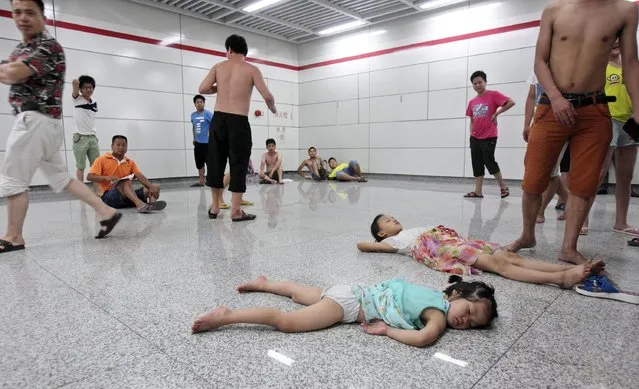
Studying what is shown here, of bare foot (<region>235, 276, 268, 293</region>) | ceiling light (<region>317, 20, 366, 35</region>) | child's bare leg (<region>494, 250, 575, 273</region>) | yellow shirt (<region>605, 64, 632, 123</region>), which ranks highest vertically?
ceiling light (<region>317, 20, 366, 35</region>)

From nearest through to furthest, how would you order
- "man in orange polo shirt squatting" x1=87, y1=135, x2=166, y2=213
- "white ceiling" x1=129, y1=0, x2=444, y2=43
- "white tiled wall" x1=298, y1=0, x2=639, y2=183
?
"man in orange polo shirt squatting" x1=87, y1=135, x2=166, y2=213, "white tiled wall" x1=298, y1=0, x2=639, y2=183, "white ceiling" x1=129, y1=0, x2=444, y2=43

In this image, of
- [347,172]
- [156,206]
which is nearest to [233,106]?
[156,206]

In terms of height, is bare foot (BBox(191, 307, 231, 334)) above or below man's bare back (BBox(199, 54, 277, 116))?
below

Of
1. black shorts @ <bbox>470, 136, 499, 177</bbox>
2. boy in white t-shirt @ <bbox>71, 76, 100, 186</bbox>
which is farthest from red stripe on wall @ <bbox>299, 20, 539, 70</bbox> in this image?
boy in white t-shirt @ <bbox>71, 76, 100, 186</bbox>

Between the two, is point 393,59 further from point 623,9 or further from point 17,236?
point 17,236

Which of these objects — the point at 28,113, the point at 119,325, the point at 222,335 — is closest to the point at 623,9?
the point at 222,335

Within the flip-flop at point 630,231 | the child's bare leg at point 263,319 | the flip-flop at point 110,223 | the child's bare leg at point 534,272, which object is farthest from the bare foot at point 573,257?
the flip-flop at point 110,223

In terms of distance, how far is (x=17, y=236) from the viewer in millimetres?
2705

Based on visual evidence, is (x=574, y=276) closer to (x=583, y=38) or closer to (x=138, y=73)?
(x=583, y=38)

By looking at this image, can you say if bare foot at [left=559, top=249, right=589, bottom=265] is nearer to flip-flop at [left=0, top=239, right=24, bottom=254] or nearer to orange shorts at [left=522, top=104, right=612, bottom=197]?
orange shorts at [left=522, top=104, right=612, bottom=197]

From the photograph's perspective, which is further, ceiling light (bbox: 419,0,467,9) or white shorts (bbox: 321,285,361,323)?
ceiling light (bbox: 419,0,467,9)

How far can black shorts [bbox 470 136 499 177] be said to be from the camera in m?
5.62

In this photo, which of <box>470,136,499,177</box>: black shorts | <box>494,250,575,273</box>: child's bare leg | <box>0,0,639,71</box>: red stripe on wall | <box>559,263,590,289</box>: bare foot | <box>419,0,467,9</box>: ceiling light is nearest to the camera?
<box>559,263,590,289</box>: bare foot

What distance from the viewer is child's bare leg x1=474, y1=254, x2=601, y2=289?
182 cm
